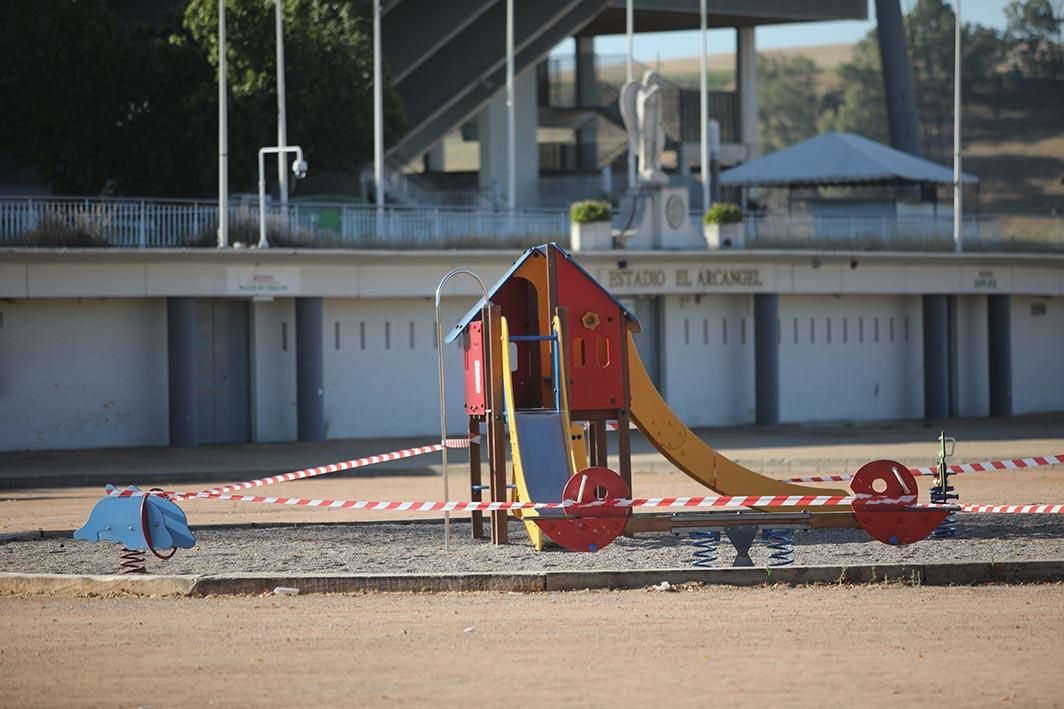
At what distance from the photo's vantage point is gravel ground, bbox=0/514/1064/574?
53.8ft

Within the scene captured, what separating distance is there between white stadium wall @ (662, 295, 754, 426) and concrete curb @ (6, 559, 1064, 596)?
25356mm

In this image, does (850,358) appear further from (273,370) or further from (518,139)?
(518,139)

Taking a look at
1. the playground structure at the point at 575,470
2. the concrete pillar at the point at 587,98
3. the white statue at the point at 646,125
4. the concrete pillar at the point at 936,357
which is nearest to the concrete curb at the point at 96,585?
the playground structure at the point at 575,470

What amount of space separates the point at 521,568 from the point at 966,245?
3098 cm

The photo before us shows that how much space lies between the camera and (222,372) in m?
36.9

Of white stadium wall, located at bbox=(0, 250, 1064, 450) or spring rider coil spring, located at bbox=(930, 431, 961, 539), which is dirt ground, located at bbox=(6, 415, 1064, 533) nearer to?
white stadium wall, located at bbox=(0, 250, 1064, 450)

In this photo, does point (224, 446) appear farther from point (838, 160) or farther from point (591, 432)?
point (838, 160)

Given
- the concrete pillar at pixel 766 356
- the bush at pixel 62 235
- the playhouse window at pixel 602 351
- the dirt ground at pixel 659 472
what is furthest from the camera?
the concrete pillar at pixel 766 356

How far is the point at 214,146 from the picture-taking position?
1732 inches

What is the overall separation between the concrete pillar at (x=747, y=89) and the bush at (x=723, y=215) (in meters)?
29.3

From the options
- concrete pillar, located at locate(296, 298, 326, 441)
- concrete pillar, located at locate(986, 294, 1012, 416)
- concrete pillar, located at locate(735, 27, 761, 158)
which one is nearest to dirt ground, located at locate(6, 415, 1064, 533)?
Answer: concrete pillar, located at locate(296, 298, 326, 441)

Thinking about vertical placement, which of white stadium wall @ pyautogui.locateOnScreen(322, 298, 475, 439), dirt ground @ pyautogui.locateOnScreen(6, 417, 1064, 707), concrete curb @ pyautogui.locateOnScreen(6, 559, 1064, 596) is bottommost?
dirt ground @ pyautogui.locateOnScreen(6, 417, 1064, 707)

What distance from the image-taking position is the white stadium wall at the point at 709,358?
41.0 m

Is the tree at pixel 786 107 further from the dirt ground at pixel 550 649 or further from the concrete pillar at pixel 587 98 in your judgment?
the dirt ground at pixel 550 649
